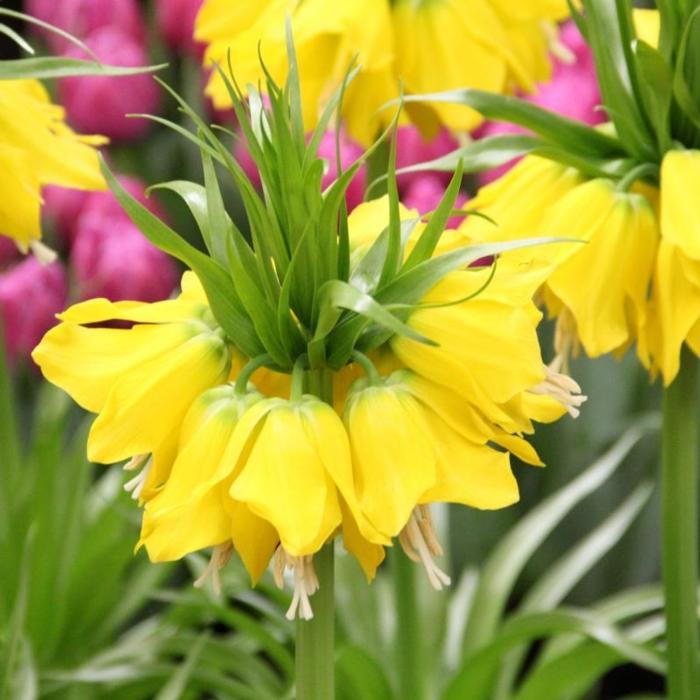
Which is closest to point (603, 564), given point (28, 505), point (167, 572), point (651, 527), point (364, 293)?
point (651, 527)

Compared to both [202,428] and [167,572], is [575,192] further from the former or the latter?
[167,572]

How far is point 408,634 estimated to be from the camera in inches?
34.7

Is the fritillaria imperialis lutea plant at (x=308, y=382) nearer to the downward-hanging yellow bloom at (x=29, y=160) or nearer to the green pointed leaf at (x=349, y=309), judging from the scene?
the green pointed leaf at (x=349, y=309)

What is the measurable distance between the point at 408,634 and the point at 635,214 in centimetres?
32

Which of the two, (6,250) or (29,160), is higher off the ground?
(29,160)

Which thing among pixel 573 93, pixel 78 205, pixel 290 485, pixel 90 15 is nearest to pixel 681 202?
pixel 290 485

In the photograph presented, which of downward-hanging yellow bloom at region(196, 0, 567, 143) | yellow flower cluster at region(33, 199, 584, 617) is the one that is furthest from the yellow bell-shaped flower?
downward-hanging yellow bloom at region(196, 0, 567, 143)

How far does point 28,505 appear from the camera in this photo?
3.16 ft

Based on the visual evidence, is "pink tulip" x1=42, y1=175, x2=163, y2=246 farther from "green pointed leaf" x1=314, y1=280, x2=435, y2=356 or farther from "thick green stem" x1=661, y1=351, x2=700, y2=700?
"green pointed leaf" x1=314, y1=280, x2=435, y2=356

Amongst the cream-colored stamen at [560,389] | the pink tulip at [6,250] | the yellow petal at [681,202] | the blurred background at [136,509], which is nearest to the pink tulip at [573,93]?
the blurred background at [136,509]

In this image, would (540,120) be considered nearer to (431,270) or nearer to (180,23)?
(431,270)

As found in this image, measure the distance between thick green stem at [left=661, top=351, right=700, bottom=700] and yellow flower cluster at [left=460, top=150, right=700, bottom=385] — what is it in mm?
34

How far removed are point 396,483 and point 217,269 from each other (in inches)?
3.7

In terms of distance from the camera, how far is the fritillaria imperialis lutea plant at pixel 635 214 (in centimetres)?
65
